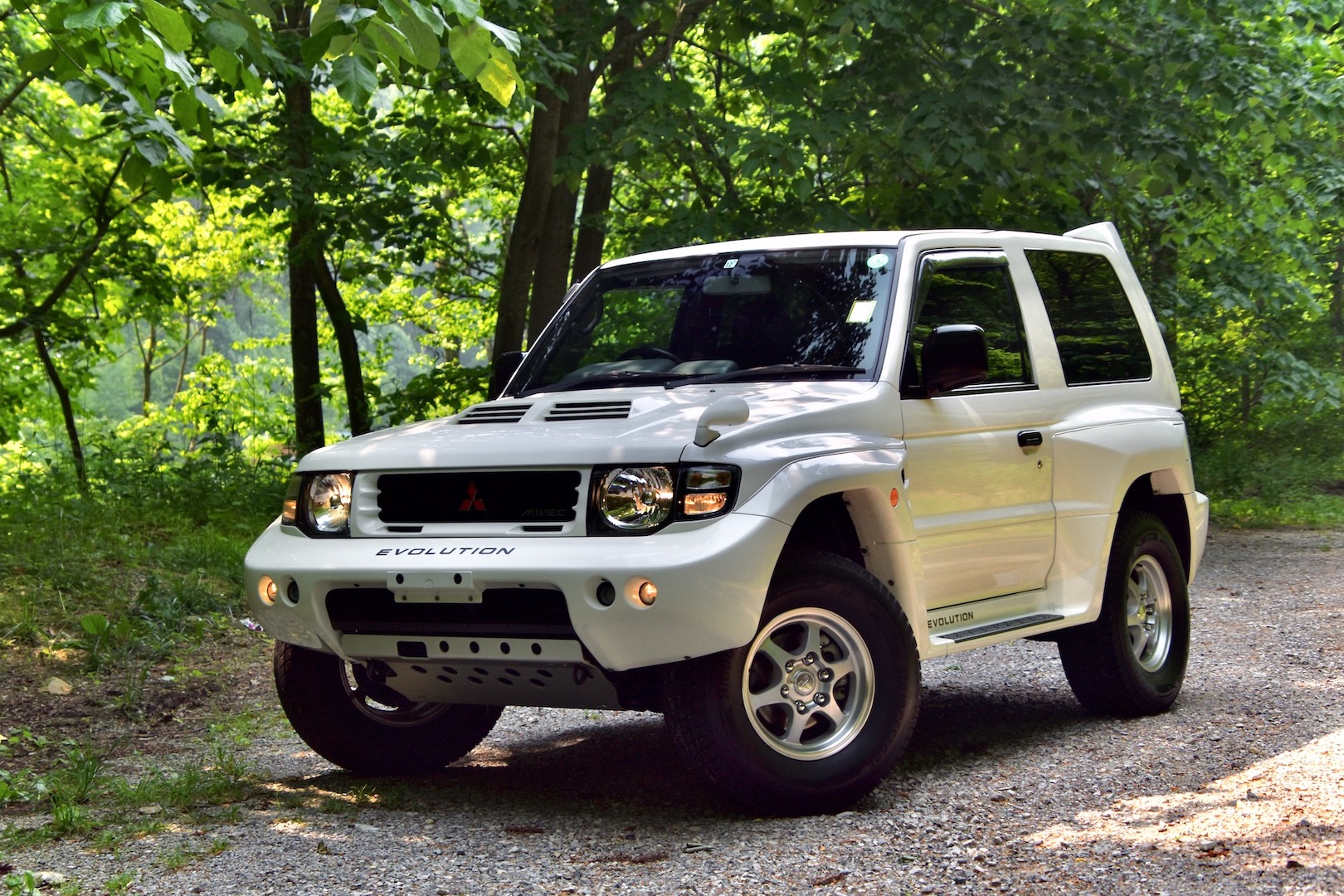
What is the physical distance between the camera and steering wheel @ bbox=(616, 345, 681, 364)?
19.3 feet

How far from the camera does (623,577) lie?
4.40m

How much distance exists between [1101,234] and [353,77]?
3889 mm

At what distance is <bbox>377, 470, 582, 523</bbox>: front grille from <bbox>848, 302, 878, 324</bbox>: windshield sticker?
150 centimetres

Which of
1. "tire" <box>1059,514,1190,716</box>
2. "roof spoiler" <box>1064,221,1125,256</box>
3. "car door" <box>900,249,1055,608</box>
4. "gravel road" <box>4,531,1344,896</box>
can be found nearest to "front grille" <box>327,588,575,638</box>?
"gravel road" <box>4,531,1344,896</box>

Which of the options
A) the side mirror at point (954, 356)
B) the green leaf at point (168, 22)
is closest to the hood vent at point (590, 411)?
the side mirror at point (954, 356)

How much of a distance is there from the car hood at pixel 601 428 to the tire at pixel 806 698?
0.49 meters

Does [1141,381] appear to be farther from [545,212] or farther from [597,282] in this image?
[545,212]

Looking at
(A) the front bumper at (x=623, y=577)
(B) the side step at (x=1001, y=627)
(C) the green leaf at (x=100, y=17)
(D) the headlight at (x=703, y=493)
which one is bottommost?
(B) the side step at (x=1001, y=627)

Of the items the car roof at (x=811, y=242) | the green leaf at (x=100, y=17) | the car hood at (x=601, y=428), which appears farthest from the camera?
the car roof at (x=811, y=242)

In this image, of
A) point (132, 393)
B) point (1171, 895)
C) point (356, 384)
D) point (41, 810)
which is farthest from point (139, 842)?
point (132, 393)

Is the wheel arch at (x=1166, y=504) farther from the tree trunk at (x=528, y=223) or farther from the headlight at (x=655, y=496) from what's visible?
the tree trunk at (x=528, y=223)

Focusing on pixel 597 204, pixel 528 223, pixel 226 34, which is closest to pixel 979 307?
pixel 226 34

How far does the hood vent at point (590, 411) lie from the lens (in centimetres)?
508

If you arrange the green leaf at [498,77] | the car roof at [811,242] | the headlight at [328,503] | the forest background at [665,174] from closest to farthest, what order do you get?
the green leaf at [498,77] → the headlight at [328,503] → the car roof at [811,242] → the forest background at [665,174]
